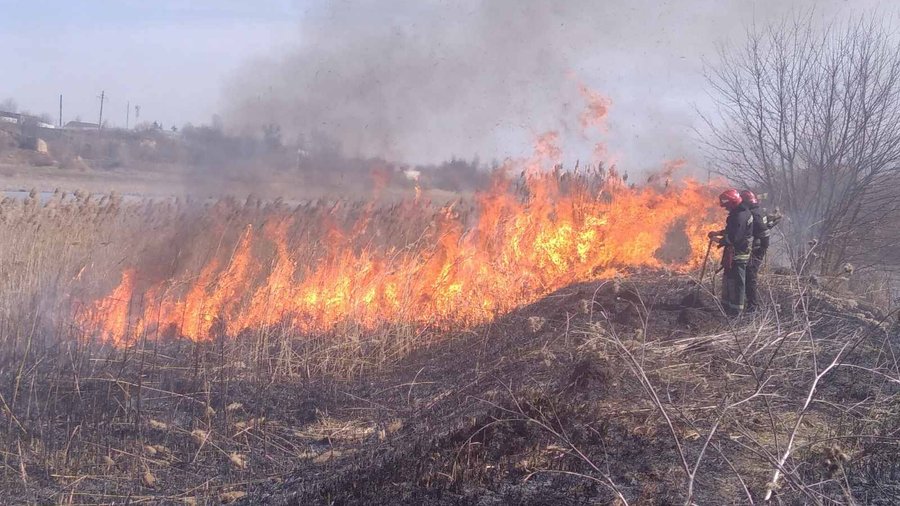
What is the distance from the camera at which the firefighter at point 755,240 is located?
336 inches

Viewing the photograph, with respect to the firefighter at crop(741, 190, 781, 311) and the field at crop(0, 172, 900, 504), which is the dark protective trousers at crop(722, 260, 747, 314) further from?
the field at crop(0, 172, 900, 504)

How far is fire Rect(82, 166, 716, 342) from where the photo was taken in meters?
8.16

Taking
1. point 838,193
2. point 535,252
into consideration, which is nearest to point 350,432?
point 535,252

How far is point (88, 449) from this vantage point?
16.7 ft

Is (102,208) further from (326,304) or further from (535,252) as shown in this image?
(535,252)

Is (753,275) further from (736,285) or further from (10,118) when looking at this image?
(10,118)

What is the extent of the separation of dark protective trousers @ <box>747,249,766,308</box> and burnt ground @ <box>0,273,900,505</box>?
129 centimetres

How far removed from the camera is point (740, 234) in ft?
27.3

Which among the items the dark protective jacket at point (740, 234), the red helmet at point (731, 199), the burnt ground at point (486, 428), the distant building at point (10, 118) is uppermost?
the distant building at point (10, 118)

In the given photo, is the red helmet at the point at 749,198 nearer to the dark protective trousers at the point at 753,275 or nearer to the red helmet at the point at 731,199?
the red helmet at the point at 731,199

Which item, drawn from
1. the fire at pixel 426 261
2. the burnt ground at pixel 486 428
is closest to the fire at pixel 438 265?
the fire at pixel 426 261

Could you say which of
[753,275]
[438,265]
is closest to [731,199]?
[753,275]

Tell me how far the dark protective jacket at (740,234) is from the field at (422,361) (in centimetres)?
72

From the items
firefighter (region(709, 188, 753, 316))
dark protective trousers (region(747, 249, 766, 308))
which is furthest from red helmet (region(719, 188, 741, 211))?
dark protective trousers (region(747, 249, 766, 308))
